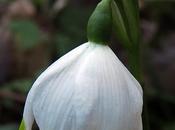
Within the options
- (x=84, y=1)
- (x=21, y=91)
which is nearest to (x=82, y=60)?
(x=21, y=91)

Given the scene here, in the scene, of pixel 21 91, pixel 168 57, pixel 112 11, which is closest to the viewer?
pixel 112 11

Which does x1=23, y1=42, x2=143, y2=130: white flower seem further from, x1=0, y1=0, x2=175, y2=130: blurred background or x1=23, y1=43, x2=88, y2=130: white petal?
x1=0, y1=0, x2=175, y2=130: blurred background

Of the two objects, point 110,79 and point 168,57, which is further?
point 168,57

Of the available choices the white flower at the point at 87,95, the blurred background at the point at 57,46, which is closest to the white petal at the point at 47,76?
the white flower at the point at 87,95

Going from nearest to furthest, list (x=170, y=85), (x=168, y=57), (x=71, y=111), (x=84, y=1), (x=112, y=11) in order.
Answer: (x=71, y=111) < (x=112, y=11) < (x=170, y=85) < (x=168, y=57) < (x=84, y=1)

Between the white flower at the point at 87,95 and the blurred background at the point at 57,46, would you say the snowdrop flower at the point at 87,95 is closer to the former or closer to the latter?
the white flower at the point at 87,95

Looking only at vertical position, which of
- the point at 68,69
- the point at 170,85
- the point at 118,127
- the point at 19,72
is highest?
the point at 68,69

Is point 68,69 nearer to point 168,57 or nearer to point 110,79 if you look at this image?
point 110,79
